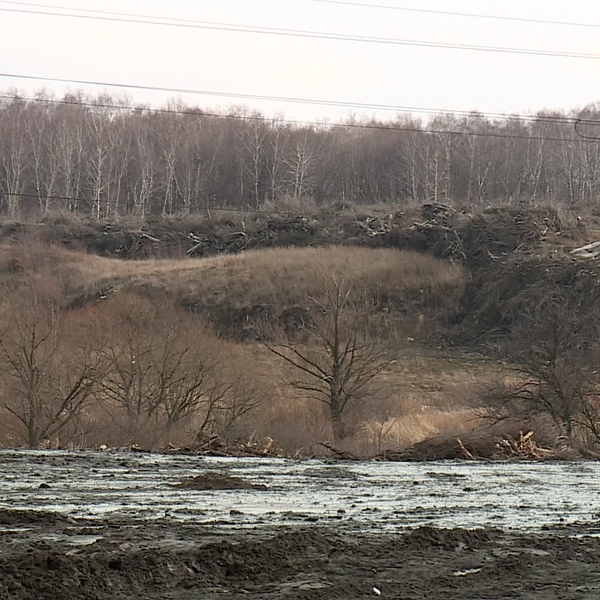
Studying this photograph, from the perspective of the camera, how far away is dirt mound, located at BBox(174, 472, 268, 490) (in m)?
13.3

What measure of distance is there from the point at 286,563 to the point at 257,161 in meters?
84.0

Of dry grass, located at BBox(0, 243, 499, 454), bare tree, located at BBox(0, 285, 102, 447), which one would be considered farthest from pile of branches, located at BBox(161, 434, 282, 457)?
dry grass, located at BBox(0, 243, 499, 454)

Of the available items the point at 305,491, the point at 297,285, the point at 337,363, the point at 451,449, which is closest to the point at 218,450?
the point at 451,449

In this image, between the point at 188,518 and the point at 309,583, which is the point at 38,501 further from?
the point at 309,583


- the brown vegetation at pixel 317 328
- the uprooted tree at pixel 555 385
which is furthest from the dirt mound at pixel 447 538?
the uprooted tree at pixel 555 385

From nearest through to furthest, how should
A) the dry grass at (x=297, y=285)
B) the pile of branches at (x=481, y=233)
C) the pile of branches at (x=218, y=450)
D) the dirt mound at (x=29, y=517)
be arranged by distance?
1. the dirt mound at (x=29, y=517)
2. the pile of branches at (x=218, y=450)
3. the dry grass at (x=297, y=285)
4. the pile of branches at (x=481, y=233)

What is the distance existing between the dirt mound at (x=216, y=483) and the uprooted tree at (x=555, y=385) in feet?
50.9

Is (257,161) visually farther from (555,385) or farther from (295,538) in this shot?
(295,538)

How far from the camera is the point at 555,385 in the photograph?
31.4m

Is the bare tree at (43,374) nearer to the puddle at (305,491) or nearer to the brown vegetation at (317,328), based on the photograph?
the brown vegetation at (317,328)

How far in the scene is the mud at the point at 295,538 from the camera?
7250 mm

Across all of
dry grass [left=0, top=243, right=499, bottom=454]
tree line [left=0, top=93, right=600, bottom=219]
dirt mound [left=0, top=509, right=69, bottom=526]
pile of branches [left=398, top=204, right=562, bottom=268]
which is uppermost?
tree line [left=0, top=93, right=600, bottom=219]

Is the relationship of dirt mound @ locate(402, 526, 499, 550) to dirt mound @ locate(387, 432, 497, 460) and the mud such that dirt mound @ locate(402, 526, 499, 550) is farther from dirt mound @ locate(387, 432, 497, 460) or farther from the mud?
dirt mound @ locate(387, 432, 497, 460)

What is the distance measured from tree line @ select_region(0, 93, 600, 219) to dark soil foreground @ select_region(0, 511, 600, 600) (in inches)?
3031
